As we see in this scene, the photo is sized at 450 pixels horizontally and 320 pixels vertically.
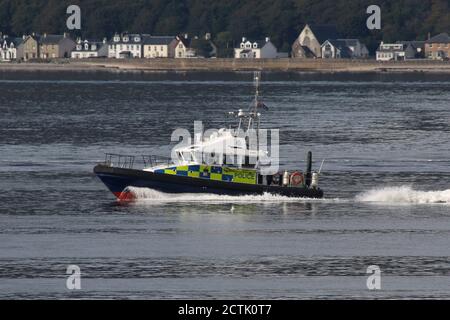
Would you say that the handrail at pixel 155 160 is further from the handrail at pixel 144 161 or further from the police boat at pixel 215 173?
the police boat at pixel 215 173

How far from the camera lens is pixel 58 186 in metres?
74.9

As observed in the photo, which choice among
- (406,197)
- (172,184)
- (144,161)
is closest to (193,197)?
(172,184)

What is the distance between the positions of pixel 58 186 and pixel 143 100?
108 meters

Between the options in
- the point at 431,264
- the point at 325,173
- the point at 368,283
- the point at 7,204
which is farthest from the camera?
the point at 325,173

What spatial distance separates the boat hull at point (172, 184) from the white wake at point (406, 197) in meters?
4.84

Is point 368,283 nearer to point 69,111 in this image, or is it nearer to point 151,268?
point 151,268

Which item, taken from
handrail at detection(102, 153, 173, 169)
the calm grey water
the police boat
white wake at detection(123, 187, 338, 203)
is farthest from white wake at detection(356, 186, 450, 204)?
handrail at detection(102, 153, 173, 169)

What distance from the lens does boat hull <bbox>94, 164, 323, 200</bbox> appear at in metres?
67.2

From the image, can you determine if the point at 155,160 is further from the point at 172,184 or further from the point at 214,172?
the point at 214,172

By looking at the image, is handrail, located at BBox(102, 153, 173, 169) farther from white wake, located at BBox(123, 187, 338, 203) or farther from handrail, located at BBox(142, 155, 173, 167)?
white wake, located at BBox(123, 187, 338, 203)

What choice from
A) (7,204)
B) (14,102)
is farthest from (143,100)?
(7,204)

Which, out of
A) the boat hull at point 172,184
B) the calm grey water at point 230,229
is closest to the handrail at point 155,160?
the calm grey water at point 230,229

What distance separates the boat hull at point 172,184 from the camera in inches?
2645

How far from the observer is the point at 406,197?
7081 cm
